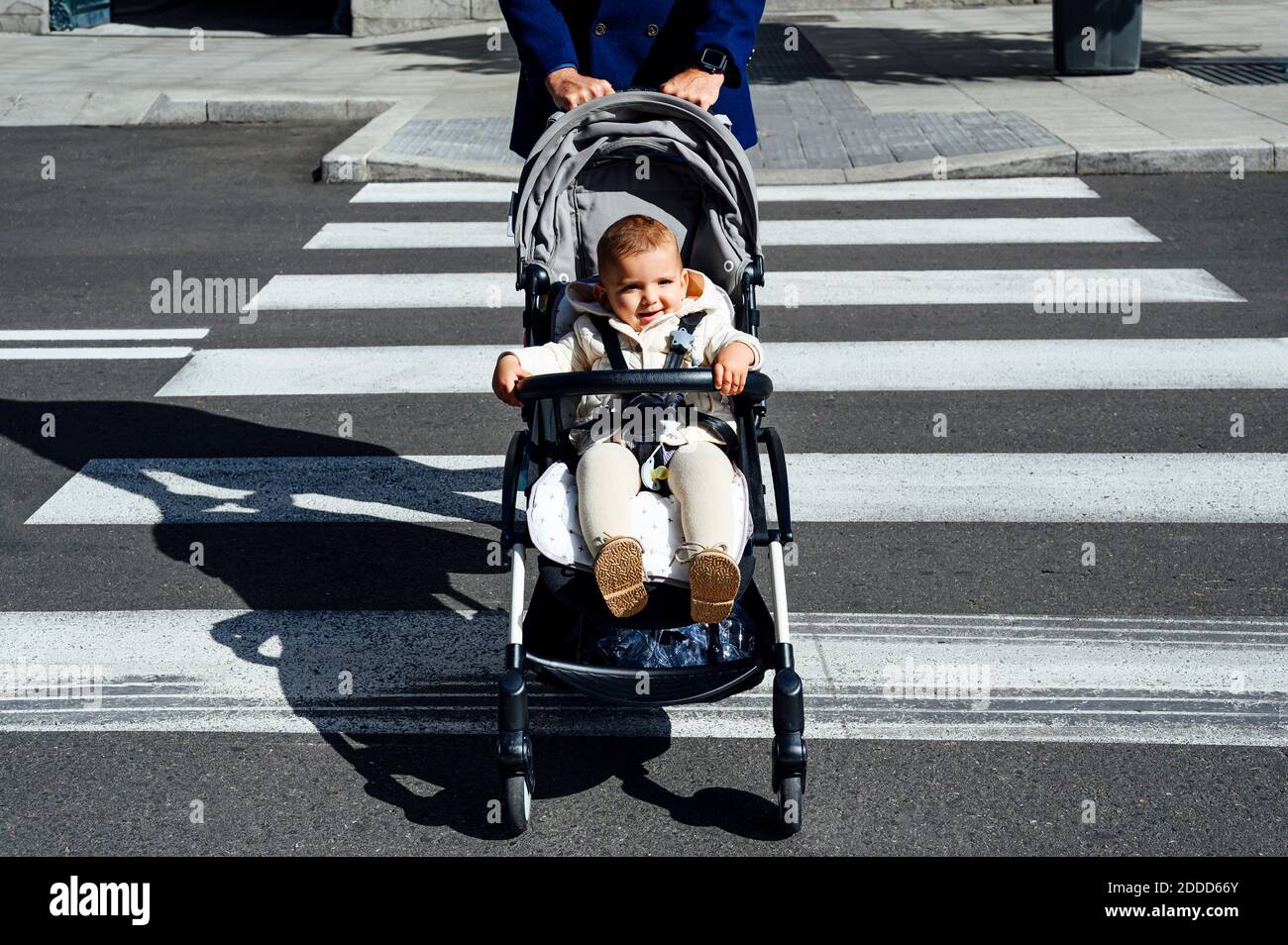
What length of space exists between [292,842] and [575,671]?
0.79m

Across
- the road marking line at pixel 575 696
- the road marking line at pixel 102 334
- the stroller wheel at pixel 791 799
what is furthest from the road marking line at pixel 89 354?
the stroller wheel at pixel 791 799

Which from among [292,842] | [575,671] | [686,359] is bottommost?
[292,842]

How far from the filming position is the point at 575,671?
147 inches

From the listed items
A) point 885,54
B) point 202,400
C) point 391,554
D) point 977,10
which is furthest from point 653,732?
point 977,10

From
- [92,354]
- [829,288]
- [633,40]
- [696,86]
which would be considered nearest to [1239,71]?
[829,288]

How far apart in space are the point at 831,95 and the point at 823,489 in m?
9.66

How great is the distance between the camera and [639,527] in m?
3.84

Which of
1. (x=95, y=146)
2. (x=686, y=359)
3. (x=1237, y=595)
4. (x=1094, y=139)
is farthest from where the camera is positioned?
(x=95, y=146)

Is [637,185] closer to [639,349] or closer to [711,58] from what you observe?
[711,58]

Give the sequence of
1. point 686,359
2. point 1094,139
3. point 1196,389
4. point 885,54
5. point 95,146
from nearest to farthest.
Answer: point 686,359, point 1196,389, point 1094,139, point 95,146, point 885,54

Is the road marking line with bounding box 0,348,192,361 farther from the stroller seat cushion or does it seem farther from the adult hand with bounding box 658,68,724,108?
the stroller seat cushion

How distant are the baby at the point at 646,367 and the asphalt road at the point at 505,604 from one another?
2.01 feet

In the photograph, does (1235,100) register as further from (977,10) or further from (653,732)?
(653,732)

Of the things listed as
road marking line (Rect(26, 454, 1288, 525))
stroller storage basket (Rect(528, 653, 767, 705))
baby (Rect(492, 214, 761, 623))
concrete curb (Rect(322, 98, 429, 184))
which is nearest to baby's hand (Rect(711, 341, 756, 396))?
baby (Rect(492, 214, 761, 623))
